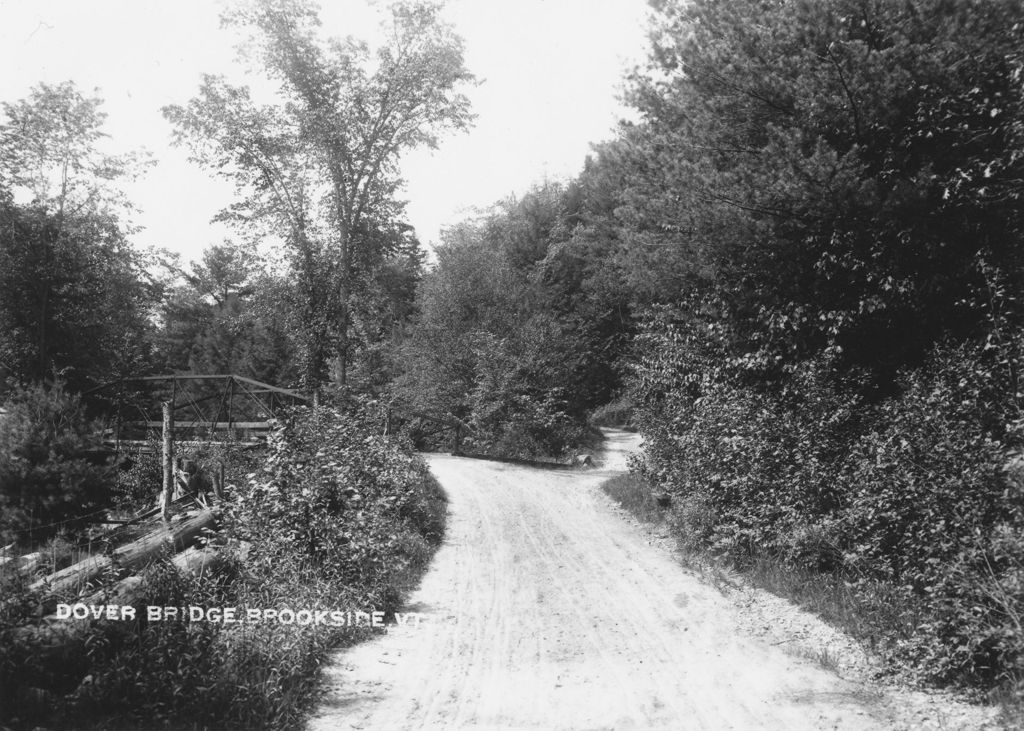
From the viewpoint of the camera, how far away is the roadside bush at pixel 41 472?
13227 millimetres

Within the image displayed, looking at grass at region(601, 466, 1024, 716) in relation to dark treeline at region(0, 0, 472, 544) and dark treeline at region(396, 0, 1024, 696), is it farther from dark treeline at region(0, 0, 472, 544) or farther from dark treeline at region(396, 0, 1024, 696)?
dark treeline at region(0, 0, 472, 544)

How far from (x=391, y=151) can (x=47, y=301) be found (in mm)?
12407

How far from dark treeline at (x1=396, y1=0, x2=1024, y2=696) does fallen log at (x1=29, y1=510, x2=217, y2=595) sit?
6421 millimetres

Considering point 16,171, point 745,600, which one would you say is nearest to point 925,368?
point 745,600

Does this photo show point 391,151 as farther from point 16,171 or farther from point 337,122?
point 16,171

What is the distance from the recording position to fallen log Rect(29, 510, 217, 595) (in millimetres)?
5121

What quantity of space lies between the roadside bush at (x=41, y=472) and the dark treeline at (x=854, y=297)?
37.0ft

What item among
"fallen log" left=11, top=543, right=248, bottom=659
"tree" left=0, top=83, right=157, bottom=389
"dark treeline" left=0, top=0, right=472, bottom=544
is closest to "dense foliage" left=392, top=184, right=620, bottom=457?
"dark treeline" left=0, top=0, right=472, bottom=544

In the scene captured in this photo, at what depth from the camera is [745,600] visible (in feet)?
26.7

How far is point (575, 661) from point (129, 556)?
446 cm

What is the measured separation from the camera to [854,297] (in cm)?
938

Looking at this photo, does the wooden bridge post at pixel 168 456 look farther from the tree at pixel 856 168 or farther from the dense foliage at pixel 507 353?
the dense foliage at pixel 507 353

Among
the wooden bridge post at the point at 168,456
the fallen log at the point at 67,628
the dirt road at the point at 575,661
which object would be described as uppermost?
the wooden bridge post at the point at 168,456

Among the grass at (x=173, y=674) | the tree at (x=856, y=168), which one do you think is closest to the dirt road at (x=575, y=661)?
the grass at (x=173, y=674)
